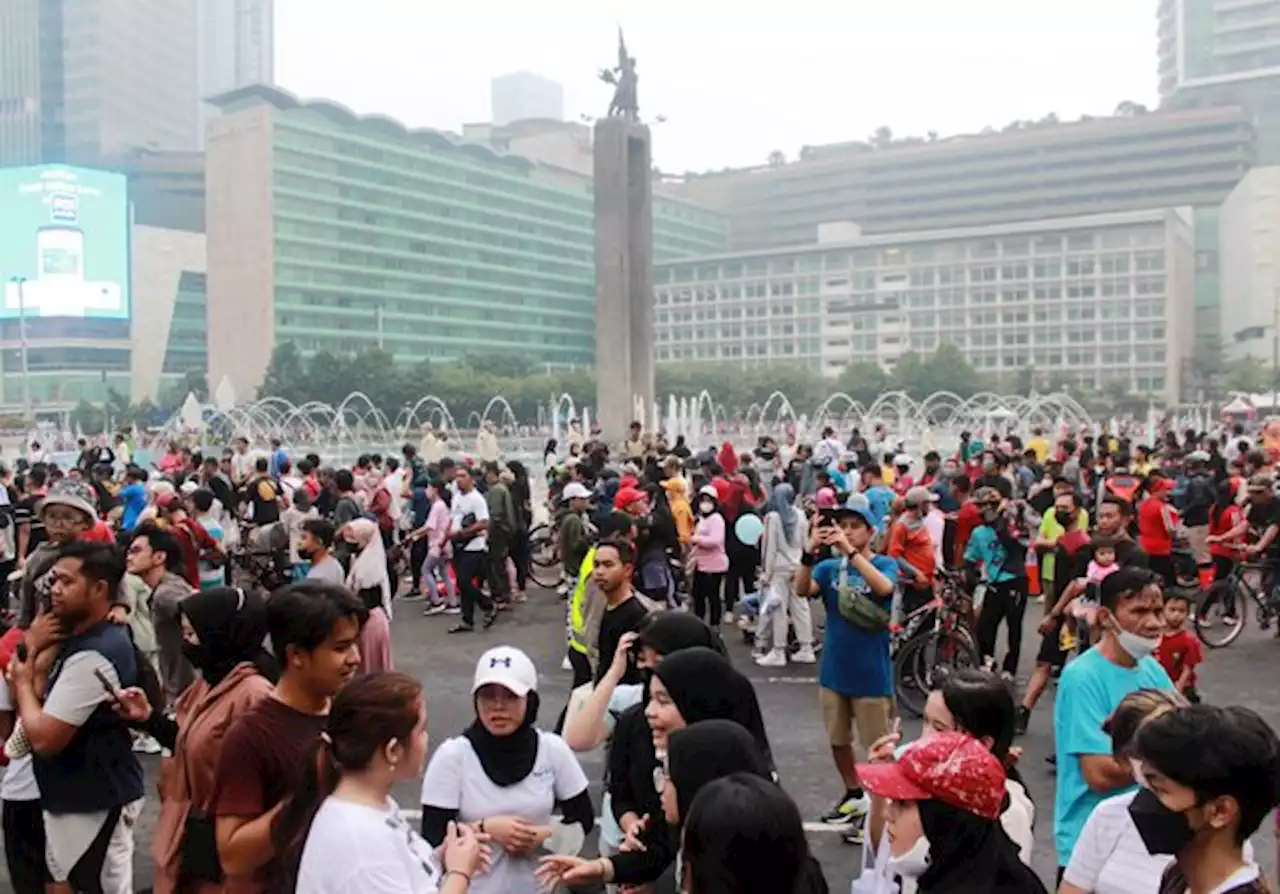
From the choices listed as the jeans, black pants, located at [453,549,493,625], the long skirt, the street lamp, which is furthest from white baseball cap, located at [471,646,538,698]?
the street lamp

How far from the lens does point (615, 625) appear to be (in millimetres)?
5098

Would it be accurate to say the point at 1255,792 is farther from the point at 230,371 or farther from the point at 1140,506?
the point at 230,371

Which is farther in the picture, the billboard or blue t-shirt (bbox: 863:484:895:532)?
the billboard

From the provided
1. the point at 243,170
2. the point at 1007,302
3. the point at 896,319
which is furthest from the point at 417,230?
the point at 1007,302

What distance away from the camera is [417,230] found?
10350 centimetres

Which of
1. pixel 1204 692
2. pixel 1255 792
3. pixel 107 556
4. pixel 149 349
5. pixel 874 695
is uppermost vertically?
pixel 149 349

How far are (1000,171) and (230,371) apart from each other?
80461 mm

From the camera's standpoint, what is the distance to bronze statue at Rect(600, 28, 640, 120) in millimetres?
39688

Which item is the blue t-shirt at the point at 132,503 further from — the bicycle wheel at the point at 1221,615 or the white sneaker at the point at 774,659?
the bicycle wheel at the point at 1221,615

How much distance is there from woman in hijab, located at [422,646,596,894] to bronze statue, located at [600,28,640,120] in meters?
38.1

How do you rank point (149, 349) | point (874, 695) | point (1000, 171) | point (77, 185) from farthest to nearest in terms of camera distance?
point (1000, 171), point (149, 349), point (77, 185), point (874, 695)

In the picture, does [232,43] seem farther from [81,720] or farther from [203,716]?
[203,716]

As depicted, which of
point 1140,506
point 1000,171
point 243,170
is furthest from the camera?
point 1000,171

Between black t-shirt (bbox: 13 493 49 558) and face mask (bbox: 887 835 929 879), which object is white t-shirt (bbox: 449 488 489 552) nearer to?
black t-shirt (bbox: 13 493 49 558)
